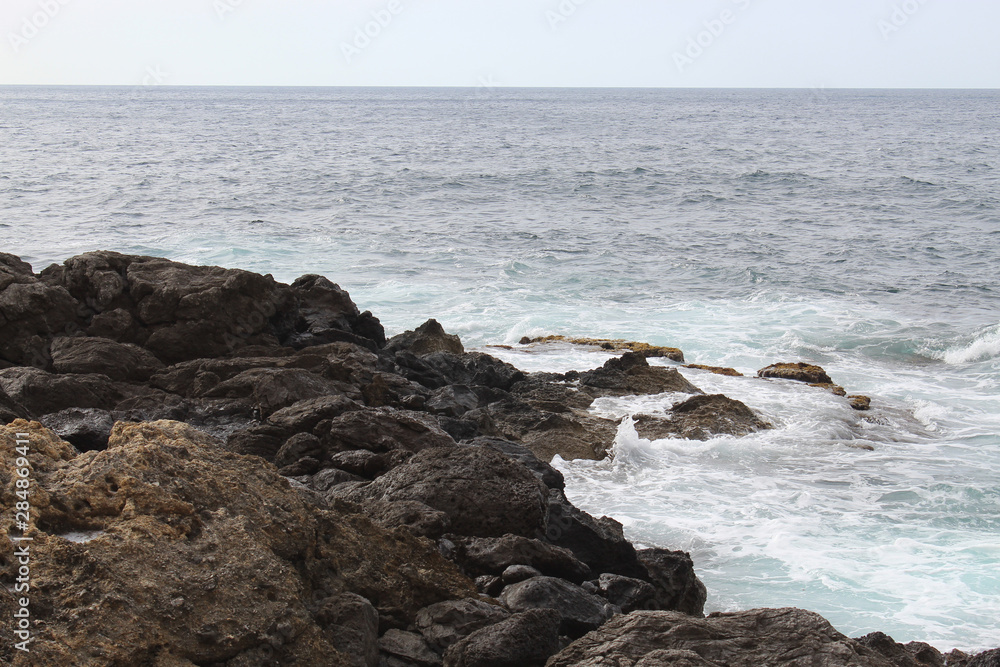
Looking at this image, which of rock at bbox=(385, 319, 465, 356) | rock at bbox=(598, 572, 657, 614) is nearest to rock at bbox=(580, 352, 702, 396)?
rock at bbox=(385, 319, 465, 356)

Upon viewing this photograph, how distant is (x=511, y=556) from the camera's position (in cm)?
549

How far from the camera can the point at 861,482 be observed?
10.1 meters

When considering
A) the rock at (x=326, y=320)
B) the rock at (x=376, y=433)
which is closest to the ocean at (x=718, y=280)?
the rock at (x=376, y=433)

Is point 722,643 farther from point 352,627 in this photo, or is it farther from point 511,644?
point 352,627

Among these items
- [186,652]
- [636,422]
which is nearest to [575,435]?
[636,422]

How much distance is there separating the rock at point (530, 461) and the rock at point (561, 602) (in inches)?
86.2

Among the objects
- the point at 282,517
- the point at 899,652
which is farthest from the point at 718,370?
the point at 282,517

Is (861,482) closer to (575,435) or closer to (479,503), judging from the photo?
(575,435)

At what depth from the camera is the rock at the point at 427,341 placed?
13141mm

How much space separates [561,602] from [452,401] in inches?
190

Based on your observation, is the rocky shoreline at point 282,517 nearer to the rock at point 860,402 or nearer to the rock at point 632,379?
the rock at point 632,379

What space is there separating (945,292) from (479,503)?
18.0 m

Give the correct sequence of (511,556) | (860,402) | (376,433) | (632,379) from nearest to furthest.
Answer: (511,556) < (376,433) < (860,402) < (632,379)

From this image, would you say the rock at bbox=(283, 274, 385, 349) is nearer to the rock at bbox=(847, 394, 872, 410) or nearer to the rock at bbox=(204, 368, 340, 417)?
the rock at bbox=(204, 368, 340, 417)
